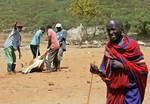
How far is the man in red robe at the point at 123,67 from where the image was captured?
4.48 meters

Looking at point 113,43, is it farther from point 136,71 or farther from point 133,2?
point 133,2

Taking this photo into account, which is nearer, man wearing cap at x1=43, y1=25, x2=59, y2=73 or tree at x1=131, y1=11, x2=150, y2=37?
man wearing cap at x1=43, y1=25, x2=59, y2=73

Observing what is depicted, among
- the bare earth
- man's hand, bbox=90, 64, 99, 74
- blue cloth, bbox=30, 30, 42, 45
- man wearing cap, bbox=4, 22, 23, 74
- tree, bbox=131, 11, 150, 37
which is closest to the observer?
man's hand, bbox=90, 64, 99, 74

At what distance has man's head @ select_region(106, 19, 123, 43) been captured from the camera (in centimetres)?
453

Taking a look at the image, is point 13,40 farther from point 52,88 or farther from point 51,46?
point 52,88

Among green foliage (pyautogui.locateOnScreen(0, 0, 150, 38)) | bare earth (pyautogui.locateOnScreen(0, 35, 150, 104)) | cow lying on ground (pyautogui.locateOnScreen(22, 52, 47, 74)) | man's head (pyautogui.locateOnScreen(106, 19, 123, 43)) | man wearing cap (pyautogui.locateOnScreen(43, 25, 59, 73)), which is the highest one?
green foliage (pyautogui.locateOnScreen(0, 0, 150, 38))

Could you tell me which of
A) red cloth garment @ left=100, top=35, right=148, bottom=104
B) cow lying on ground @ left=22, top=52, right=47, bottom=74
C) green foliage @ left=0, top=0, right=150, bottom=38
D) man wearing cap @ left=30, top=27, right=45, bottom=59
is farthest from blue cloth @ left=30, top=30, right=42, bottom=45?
green foliage @ left=0, top=0, right=150, bottom=38

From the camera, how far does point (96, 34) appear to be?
132ft

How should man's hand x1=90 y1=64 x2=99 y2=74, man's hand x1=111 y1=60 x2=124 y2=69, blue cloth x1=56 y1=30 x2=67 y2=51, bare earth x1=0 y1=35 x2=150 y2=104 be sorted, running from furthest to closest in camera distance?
blue cloth x1=56 y1=30 x2=67 y2=51 < bare earth x1=0 y1=35 x2=150 y2=104 < man's hand x1=90 y1=64 x2=99 y2=74 < man's hand x1=111 y1=60 x2=124 y2=69

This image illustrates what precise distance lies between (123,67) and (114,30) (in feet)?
1.33

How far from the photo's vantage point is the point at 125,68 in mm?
4465

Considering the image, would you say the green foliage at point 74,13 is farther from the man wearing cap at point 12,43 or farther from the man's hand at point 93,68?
the man's hand at point 93,68

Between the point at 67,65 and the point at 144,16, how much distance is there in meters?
21.6

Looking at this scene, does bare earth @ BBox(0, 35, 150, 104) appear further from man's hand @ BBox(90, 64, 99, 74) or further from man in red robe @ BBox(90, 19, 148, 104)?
man in red robe @ BBox(90, 19, 148, 104)
